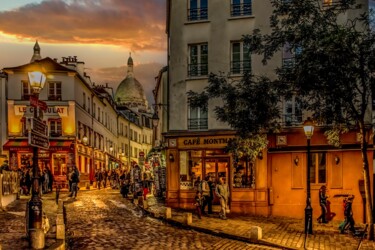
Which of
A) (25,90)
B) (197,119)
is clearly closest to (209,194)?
(197,119)

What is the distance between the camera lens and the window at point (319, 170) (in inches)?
963

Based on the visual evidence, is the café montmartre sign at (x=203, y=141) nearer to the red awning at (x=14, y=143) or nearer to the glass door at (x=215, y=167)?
the glass door at (x=215, y=167)

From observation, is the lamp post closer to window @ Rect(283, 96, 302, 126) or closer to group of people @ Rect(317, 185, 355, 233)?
group of people @ Rect(317, 185, 355, 233)

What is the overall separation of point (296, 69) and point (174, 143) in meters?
10.6

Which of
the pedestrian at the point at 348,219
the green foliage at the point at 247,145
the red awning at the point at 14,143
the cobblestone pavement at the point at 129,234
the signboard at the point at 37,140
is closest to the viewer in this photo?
the signboard at the point at 37,140

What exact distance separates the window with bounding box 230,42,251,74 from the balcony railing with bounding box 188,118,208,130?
2638mm

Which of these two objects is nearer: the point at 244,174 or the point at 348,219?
the point at 348,219

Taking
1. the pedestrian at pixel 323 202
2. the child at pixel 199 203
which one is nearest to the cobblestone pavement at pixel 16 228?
the child at pixel 199 203

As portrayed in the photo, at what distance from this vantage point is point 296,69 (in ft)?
55.8

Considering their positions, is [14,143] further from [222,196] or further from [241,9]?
[222,196]

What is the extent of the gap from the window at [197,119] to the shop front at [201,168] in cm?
67

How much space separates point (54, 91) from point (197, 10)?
21.8 metres

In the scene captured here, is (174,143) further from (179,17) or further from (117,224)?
(117,224)

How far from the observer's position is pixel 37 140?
12.8 m
